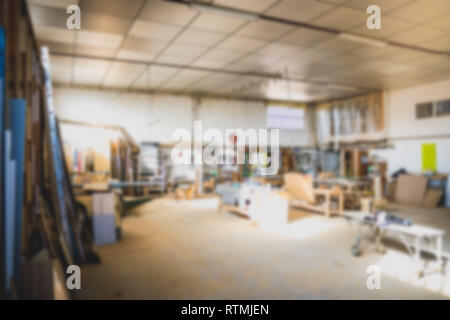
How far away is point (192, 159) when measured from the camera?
1126 cm

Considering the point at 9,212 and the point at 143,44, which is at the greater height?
the point at 143,44

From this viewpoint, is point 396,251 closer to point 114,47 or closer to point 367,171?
point 114,47

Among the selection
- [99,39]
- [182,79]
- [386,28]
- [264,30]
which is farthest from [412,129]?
[99,39]

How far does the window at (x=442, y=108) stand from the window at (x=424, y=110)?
0.20 m

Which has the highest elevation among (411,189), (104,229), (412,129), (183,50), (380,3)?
(183,50)

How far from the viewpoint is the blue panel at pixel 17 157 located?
262 cm

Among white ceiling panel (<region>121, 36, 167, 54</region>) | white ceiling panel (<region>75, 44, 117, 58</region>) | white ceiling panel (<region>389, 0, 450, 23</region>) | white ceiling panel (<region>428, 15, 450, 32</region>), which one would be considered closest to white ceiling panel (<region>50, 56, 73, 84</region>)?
white ceiling panel (<region>75, 44, 117, 58</region>)

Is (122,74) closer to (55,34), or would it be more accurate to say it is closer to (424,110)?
(55,34)

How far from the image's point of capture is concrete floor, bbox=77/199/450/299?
3176 mm

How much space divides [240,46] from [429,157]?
6847 millimetres

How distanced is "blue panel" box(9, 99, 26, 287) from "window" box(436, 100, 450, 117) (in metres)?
10.0

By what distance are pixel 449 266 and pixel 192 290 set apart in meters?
3.19

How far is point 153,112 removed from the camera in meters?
10.5

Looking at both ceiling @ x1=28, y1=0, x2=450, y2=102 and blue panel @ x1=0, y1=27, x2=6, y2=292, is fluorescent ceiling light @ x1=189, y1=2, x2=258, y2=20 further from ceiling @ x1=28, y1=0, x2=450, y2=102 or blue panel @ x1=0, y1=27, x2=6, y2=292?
blue panel @ x1=0, y1=27, x2=6, y2=292
